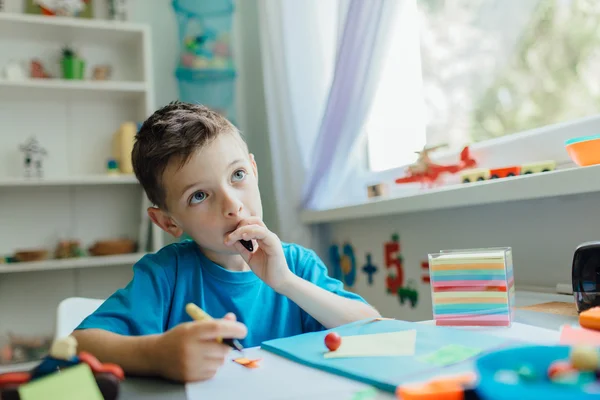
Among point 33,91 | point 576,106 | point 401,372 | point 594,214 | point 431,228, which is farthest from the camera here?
point 33,91

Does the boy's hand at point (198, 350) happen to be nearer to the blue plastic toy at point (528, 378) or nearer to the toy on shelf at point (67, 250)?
the blue plastic toy at point (528, 378)

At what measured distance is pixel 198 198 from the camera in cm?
91

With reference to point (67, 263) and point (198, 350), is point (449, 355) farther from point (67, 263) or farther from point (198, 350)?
point (67, 263)

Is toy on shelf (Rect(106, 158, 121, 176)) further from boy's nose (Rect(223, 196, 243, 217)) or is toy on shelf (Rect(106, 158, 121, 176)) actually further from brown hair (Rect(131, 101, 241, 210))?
boy's nose (Rect(223, 196, 243, 217))

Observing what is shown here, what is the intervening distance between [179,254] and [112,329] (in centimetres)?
24

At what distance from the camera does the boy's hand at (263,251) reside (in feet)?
2.76

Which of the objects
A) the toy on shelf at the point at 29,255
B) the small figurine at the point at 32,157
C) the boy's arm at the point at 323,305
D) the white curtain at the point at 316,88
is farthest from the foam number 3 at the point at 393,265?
the small figurine at the point at 32,157

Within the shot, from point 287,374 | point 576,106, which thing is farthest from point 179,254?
point 576,106

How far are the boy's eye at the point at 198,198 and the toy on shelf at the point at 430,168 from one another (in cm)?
75

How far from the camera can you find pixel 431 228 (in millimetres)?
1478

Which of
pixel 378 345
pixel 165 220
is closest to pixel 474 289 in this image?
pixel 378 345

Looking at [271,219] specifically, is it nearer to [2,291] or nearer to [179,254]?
[2,291]

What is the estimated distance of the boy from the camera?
0.85 meters

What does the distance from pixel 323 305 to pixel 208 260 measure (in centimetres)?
24
